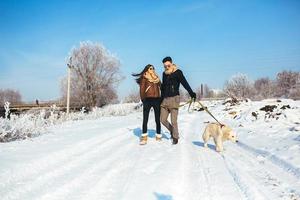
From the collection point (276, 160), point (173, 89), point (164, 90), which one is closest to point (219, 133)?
point (276, 160)

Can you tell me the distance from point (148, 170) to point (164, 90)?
3.53m

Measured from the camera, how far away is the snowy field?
13.2ft

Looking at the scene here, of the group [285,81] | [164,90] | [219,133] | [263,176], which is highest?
[285,81]

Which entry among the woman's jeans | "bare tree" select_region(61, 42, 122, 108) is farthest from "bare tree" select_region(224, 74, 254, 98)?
the woman's jeans

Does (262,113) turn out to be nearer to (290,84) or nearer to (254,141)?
(254,141)

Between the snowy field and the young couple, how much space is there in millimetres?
604

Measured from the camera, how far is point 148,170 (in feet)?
17.2

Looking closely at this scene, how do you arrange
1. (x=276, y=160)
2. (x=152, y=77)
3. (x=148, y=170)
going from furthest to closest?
(x=152, y=77) < (x=276, y=160) < (x=148, y=170)

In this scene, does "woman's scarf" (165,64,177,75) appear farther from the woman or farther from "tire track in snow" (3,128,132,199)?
"tire track in snow" (3,128,132,199)

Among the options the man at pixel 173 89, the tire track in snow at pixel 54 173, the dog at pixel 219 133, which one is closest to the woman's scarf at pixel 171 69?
the man at pixel 173 89

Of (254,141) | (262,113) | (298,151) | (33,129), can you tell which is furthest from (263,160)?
(262,113)

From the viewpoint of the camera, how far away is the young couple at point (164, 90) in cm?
824

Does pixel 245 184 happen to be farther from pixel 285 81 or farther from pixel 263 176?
pixel 285 81

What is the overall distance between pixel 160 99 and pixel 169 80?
632 mm
